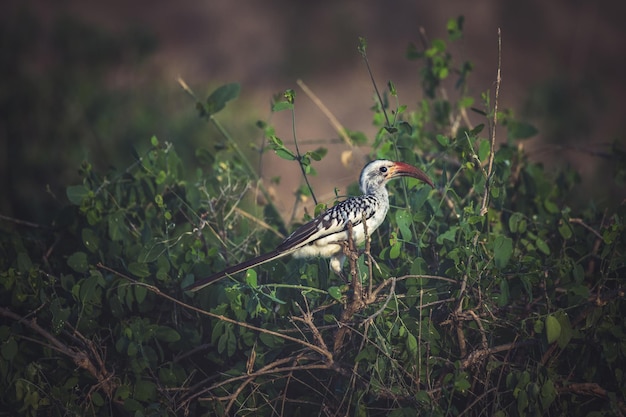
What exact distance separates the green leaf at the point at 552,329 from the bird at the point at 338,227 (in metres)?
0.75

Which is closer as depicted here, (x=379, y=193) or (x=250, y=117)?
(x=379, y=193)

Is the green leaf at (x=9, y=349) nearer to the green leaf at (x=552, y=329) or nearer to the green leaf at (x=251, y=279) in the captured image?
the green leaf at (x=251, y=279)

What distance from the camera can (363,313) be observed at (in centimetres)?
287

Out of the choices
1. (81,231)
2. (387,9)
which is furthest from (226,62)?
(81,231)

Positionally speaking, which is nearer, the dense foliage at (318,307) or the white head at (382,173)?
the dense foliage at (318,307)

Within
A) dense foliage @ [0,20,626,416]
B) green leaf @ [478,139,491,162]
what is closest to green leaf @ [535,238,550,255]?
dense foliage @ [0,20,626,416]

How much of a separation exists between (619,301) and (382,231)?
100 centimetres

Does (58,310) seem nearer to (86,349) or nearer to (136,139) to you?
(86,349)

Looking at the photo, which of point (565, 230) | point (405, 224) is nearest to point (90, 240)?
point (405, 224)

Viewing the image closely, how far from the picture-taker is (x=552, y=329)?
2.60 metres

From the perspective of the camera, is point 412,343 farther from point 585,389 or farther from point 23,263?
point 23,263

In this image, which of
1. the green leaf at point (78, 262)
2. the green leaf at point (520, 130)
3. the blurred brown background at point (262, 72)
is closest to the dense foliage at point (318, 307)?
the green leaf at point (78, 262)

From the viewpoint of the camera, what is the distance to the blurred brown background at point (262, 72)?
268 inches

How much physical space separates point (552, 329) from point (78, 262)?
1771 mm
